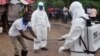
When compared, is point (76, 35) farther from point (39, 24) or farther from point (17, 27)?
point (39, 24)

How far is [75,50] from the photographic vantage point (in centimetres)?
642

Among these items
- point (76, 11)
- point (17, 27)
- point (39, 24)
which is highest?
point (76, 11)

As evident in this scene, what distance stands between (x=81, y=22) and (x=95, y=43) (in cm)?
52

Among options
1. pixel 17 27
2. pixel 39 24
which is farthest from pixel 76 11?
pixel 39 24

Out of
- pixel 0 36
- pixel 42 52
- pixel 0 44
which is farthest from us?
pixel 0 36

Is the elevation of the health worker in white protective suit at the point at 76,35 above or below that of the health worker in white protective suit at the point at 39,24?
above

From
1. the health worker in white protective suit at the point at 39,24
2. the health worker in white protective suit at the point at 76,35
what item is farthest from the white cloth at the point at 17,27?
the health worker in white protective suit at the point at 76,35

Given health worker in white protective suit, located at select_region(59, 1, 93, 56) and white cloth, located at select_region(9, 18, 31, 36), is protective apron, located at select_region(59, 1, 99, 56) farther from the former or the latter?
white cloth, located at select_region(9, 18, 31, 36)

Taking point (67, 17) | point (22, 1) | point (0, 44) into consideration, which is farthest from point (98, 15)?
point (0, 44)

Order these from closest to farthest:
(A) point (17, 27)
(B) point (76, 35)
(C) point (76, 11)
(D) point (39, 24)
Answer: (B) point (76, 35)
(C) point (76, 11)
(A) point (17, 27)
(D) point (39, 24)

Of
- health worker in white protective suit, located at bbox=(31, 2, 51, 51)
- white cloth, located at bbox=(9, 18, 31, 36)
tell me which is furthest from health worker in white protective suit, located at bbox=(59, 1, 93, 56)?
health worker in white protective suit, located at bbox=(31, 2, 51, 51)

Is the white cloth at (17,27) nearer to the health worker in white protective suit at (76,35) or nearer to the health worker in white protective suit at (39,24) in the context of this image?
the health worker in white protective suit at (39,24)

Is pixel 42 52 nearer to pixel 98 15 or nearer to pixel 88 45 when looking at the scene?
pixel 88 45

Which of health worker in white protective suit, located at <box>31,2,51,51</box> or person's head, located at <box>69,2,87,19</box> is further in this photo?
health worker in white protective suit, located at <box>31,2,51,51</box>
